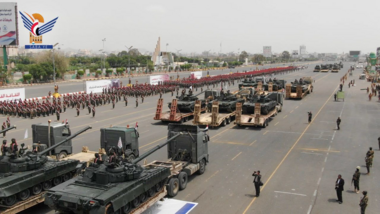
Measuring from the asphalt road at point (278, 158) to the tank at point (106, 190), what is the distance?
7.14ft

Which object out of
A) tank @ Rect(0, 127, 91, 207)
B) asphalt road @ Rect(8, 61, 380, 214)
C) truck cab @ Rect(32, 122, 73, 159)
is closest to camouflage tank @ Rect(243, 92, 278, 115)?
asphalt road @ Rect(8, 61, 380, 214)

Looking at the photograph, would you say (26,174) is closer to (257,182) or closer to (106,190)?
(106,190)

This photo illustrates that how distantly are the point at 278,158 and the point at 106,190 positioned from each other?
11570 mm

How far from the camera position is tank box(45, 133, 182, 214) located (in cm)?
1007

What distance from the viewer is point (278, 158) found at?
64.2ft

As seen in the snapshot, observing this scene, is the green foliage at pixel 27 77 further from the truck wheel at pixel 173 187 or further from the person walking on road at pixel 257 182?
the person walking on road at pixel 257 182

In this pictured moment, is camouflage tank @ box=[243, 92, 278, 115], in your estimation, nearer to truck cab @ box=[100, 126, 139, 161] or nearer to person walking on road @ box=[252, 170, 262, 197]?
truck cab @ box=[100, 126, 139, 161]

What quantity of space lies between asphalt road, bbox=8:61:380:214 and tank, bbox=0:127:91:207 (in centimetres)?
109

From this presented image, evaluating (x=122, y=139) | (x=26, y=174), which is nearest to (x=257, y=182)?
(x=122, y=139)

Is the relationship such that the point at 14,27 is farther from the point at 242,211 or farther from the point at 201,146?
the point at 242,211

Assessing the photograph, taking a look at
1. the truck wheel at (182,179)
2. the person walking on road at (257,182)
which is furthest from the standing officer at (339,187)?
the truck wheel at (182,179)

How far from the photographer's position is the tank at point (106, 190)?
1007cm

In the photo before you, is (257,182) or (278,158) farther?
(278,158)

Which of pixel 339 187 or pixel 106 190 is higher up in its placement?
pixel 106 190
